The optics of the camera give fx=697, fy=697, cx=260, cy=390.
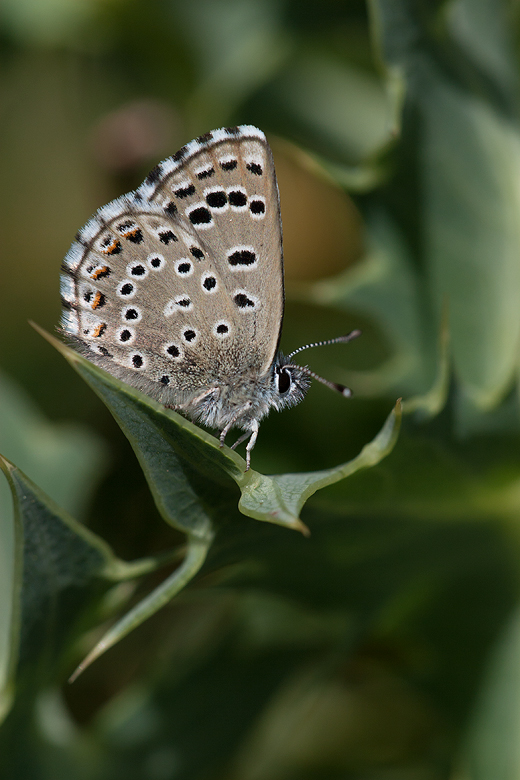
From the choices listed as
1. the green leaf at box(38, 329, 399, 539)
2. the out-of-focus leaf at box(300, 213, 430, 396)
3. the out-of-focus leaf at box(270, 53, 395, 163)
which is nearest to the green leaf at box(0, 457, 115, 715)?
the green leaf at box(38, 329, 399, 539)

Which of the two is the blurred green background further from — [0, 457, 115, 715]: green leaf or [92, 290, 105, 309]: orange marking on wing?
Answer: [92, 290, 105, 309]: orange marking on wing

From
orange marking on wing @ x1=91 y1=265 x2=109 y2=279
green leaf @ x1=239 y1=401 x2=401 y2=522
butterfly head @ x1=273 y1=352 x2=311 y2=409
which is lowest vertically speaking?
butterfly head @ x1=273 y1=352 x2=311 y2=409

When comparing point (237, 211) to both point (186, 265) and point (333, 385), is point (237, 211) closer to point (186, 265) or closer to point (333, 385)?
point (186, 265)

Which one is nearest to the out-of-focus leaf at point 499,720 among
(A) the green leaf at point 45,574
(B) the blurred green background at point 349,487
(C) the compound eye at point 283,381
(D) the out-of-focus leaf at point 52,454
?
(B) the blurred green background at point 349,487

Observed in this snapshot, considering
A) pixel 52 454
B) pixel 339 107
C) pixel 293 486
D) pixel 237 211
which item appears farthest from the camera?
pixel 339 107

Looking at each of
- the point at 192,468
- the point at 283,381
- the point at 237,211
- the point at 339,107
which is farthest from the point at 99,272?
the point at 339,107

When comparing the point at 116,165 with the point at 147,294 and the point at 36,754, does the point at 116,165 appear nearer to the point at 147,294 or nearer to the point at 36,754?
the point at 147,294

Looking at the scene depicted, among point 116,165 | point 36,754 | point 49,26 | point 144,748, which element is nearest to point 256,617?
point 144,748
